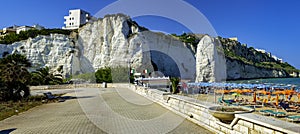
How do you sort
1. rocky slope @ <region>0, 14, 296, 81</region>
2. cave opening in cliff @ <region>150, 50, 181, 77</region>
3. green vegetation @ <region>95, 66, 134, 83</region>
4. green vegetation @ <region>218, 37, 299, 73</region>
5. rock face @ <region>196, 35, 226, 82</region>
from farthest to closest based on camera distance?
green vegetation @ <region>218, 37, 299, 73</region> < cave opening in cliff @ <region>150, 50, 181, 77</region> < rocky slope @ <region>0, 14, 296, 81</region> < green vegetation @ <region>95, 66, 134, 83</region> < rock face @ <region>196, 35, 226, 82</region>

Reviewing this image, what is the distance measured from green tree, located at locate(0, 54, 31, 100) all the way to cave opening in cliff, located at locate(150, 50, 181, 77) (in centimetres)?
3713

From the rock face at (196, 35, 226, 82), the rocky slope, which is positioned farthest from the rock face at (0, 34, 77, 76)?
the rock face at (196, 35, 226, 82)

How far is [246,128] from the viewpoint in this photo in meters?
3.88

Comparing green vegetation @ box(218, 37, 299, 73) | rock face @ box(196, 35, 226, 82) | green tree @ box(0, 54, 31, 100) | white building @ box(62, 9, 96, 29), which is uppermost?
white building @ box(62, 9, 96, 29)

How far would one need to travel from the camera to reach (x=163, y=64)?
179 ft

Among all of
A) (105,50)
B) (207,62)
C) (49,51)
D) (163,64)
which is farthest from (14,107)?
(163,64)

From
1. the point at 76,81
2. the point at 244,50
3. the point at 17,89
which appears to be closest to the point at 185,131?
the point at 17,89

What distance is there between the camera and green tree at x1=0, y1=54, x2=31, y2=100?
14664 millimetres

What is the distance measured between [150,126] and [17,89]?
13078mm

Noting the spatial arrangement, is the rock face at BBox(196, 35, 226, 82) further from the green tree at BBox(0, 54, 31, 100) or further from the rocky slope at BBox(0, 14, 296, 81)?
the green tree at BBox(0, 54, 31, 100)

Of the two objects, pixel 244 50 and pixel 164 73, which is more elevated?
pixel 244 50

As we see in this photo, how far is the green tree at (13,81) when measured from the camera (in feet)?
48.1

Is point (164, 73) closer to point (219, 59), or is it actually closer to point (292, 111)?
point (219, 59)

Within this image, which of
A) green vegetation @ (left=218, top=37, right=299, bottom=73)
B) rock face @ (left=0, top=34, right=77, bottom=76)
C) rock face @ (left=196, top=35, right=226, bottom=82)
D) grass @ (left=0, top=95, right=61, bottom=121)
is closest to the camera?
grass @ (left=0, top=95, right=61, bottom=121)
